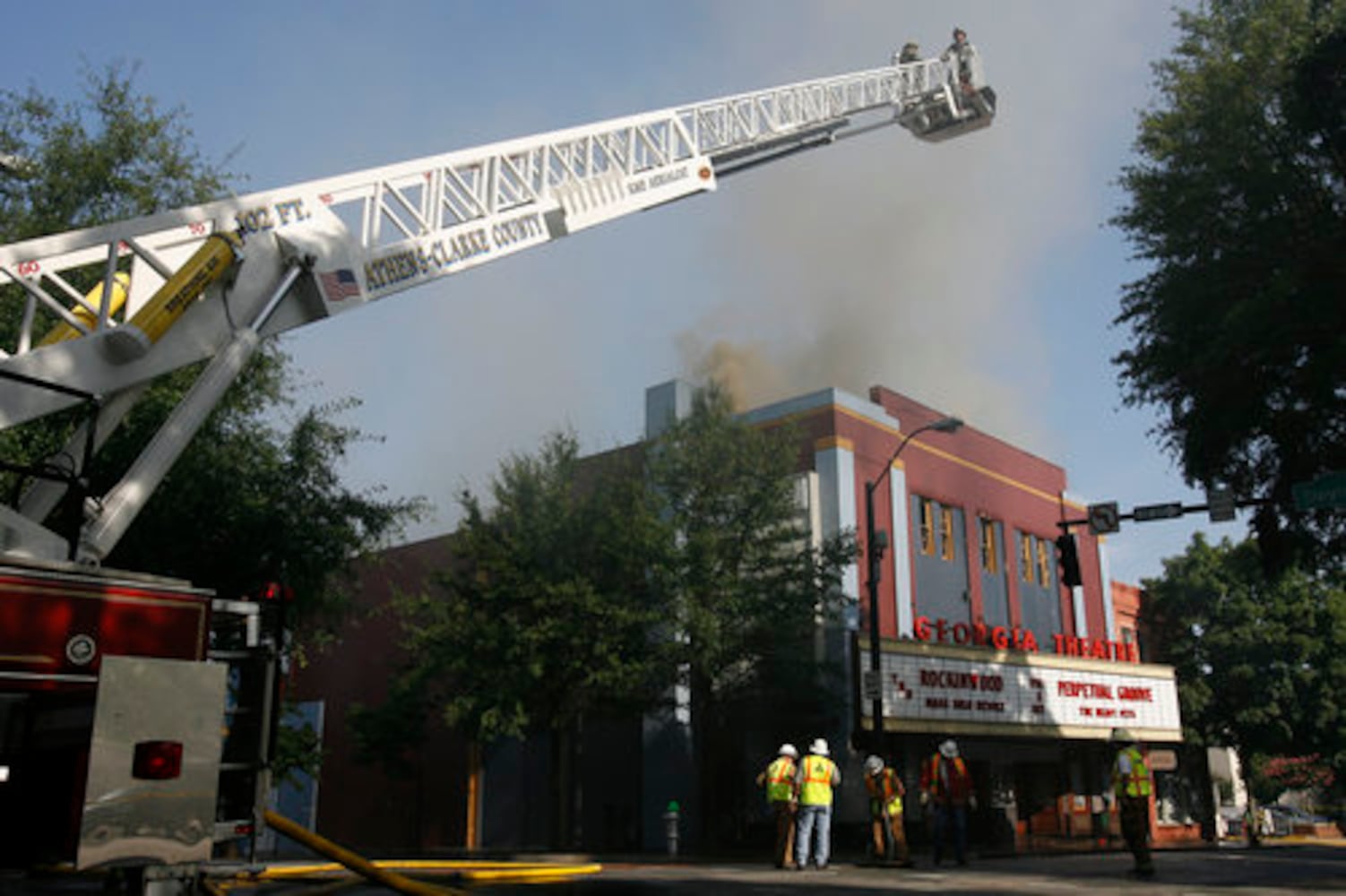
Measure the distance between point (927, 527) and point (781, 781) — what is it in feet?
55.4

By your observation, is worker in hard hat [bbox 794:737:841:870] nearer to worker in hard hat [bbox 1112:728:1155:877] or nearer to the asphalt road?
the asphalt road

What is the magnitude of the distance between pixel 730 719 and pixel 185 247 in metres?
19.4

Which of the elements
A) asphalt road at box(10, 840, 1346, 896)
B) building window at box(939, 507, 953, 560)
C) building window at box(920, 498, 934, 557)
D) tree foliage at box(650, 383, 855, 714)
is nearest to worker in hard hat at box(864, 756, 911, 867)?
asphalt road at box(10, 840, 1346, 896)

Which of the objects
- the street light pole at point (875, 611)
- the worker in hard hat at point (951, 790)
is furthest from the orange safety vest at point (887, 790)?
the street light pole at point (875, 611)

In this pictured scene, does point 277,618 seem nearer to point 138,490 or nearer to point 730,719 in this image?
point 138,490

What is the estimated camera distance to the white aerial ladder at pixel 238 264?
28.3 feet

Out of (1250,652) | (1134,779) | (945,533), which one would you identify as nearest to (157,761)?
(1134,779)

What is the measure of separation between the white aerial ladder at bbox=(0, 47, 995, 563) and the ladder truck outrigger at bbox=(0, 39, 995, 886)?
2cm

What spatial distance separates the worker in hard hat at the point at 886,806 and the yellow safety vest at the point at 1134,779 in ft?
11.3

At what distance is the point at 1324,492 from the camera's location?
60.1 feet

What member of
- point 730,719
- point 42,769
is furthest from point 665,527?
point 42,769

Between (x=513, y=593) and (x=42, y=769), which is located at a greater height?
(x=513, y=593)

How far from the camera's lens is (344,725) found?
1399 inches

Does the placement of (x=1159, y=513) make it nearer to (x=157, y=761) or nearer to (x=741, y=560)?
(x=741, y=560)
